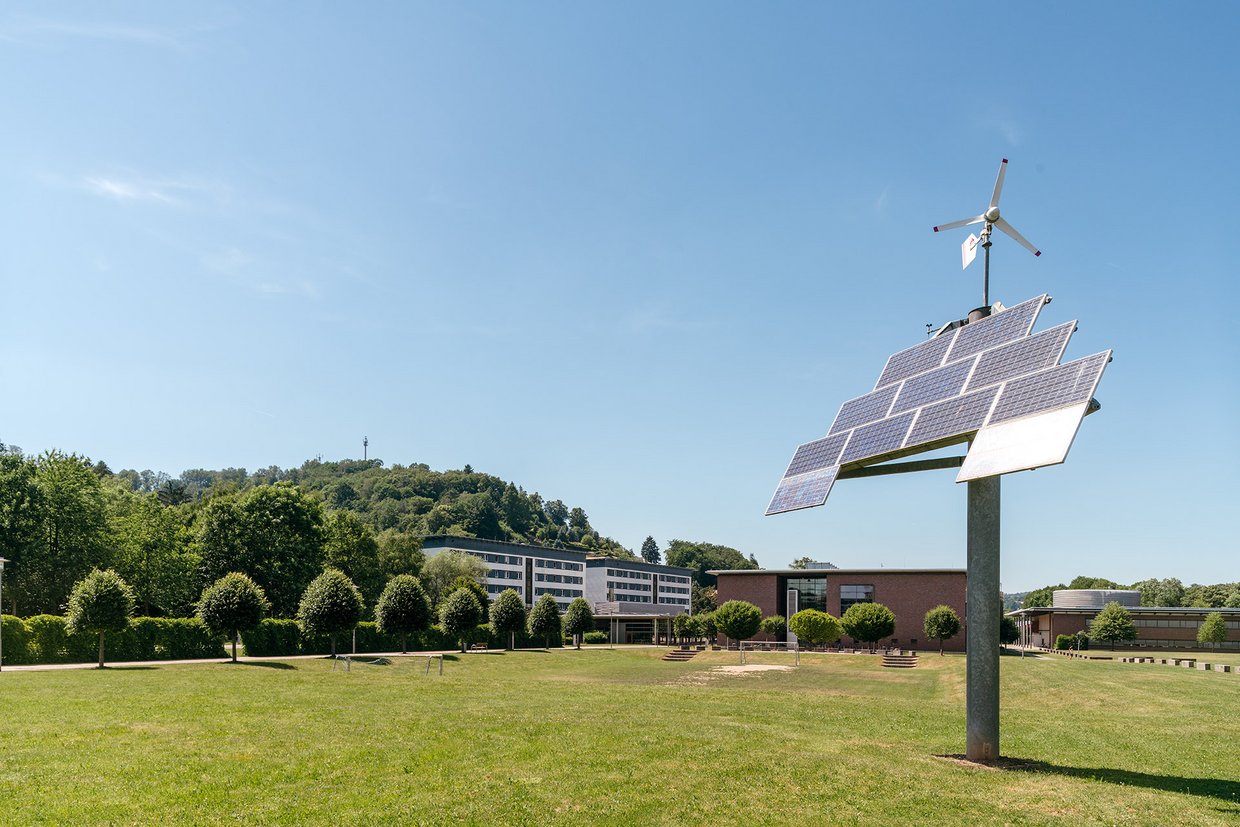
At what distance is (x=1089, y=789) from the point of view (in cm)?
1778

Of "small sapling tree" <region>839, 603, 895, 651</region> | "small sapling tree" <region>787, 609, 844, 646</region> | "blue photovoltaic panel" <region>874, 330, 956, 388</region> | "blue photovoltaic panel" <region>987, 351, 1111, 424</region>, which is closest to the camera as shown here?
"blue photovoltaic panel" <region>987, 351, 1111, 424</region>

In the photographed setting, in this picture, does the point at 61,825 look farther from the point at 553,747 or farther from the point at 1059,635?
the point at 1059,635

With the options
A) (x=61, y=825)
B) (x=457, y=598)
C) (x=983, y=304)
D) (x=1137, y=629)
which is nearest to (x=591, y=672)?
(x=457, y=598)

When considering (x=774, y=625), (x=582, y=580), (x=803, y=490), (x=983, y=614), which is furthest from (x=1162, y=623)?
(x=983, y=614)

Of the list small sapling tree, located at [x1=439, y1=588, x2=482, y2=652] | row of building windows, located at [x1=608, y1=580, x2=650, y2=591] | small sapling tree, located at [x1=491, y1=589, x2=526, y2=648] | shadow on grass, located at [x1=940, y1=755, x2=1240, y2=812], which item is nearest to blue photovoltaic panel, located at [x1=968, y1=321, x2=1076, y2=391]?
shadow on grass, located at [x1=940, y1=755, x2=1240, y2=812]

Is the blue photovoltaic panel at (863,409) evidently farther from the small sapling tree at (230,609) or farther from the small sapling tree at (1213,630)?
the small sapling tree at (1213,630)

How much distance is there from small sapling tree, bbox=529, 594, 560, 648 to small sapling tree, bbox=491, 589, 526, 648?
6.00 m

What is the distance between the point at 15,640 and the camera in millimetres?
52438

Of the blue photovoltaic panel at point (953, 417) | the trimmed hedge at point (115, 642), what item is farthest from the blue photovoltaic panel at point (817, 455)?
the trimmed hedge at point (115, 642)

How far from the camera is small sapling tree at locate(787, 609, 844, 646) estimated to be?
87000mm

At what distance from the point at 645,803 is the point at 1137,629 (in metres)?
142

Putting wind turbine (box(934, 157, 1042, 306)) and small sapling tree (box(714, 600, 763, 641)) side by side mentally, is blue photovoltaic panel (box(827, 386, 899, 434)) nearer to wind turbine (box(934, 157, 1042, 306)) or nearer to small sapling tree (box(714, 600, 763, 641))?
wind turbine (box(934, 157, 1042, 306))

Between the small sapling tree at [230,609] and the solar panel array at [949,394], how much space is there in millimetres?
46620

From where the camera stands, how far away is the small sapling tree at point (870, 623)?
87.5 meters
